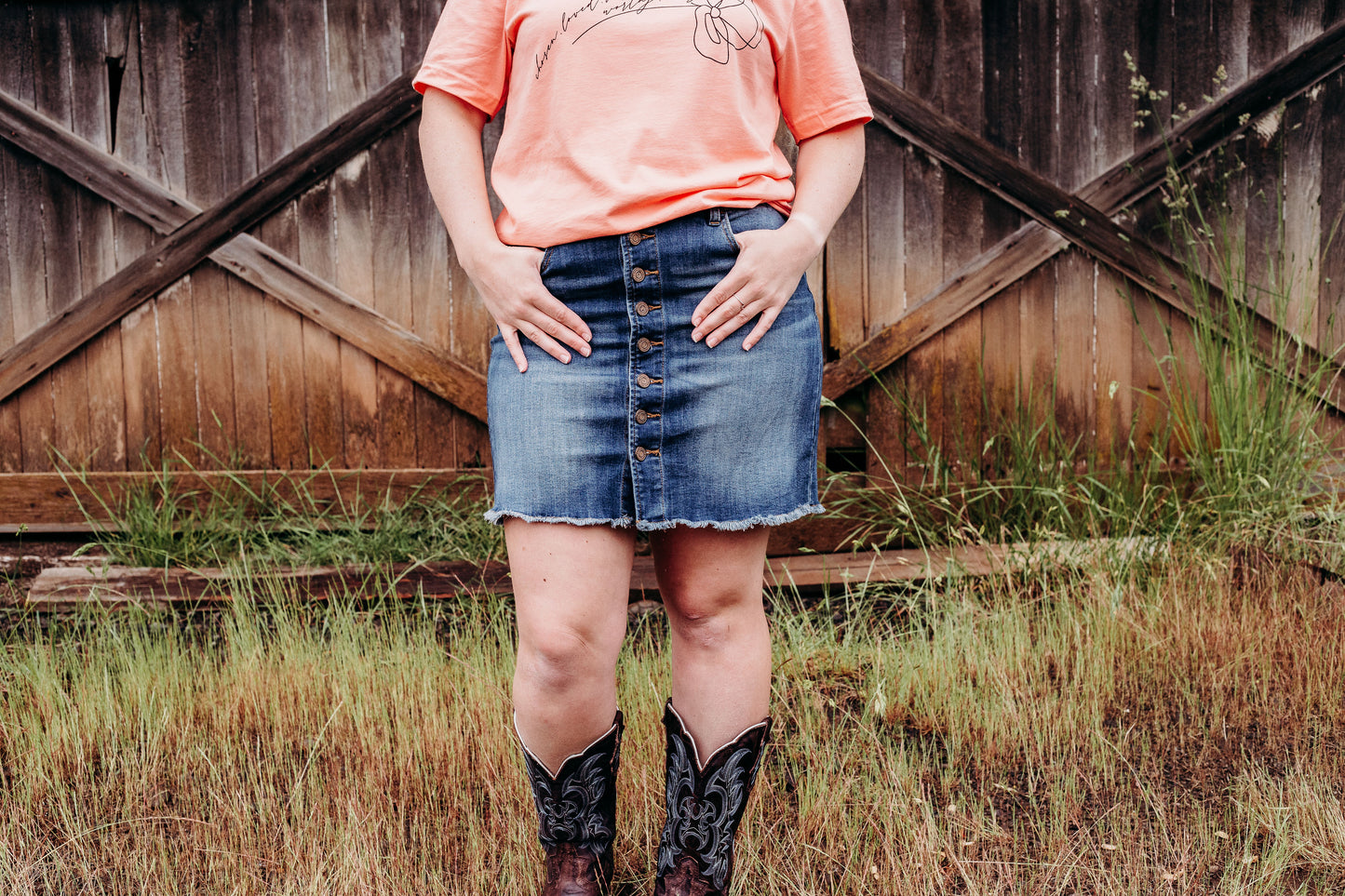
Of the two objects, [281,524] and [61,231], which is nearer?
[281,524]

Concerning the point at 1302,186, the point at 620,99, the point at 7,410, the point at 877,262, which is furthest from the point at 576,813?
the point at 1302,186

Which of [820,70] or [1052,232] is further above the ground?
[1052,232]

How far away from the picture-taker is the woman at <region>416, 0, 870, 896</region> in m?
1.33

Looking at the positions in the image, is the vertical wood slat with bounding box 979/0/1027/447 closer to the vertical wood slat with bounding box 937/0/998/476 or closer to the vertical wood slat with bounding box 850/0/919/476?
the vertical wood slat with bounding box 937/0/998/476

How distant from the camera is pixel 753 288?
1.35m

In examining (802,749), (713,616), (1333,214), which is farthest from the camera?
(1333,214)

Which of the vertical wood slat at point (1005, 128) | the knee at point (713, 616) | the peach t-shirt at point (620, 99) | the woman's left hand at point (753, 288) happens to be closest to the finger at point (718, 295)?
the woman's left hand at point (753, 288)

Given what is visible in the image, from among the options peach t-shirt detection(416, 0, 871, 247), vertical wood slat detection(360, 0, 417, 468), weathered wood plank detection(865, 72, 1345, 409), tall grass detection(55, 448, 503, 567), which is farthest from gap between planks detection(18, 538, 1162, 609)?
peach t-shirt detection(416, 0, 871, 247)

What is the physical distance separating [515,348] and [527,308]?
0.07 meters

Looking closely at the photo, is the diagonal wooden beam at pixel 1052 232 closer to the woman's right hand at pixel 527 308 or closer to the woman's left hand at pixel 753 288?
the woman's left hand at pixel 753 288

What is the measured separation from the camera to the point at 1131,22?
3207mm

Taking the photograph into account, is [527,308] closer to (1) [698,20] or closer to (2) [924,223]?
(1) [698,20]

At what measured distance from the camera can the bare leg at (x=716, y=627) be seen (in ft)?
4.65

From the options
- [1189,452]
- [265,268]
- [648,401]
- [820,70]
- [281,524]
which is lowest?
[281,524]
